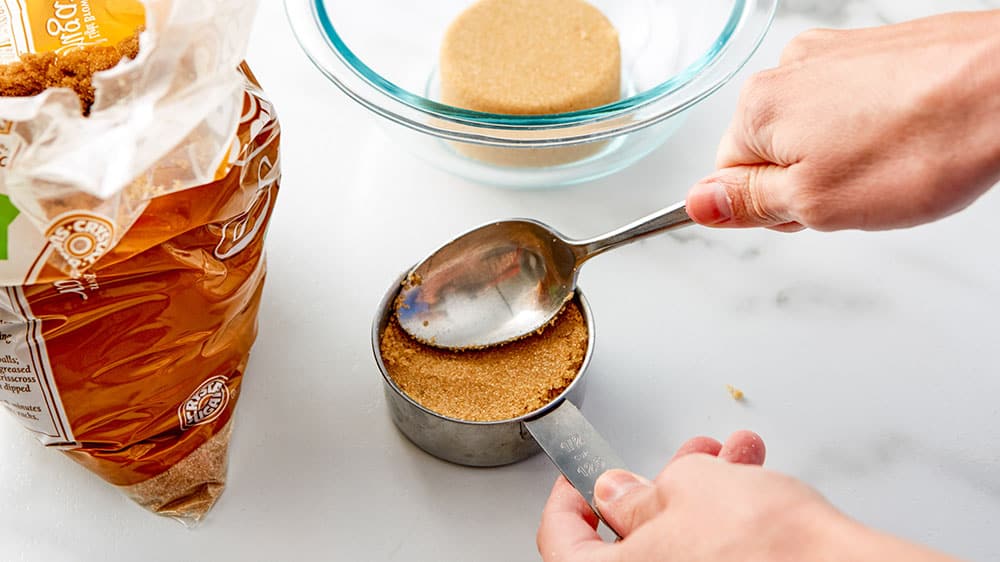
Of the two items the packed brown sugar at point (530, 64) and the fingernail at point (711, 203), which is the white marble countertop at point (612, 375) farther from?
the fingernail at point (711, 203)

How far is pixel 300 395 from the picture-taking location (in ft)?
2.76

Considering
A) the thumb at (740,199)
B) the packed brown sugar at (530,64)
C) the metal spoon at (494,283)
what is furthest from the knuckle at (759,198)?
the packed brown sugar at (530,64)

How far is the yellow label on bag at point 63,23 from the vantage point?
71 centimetres

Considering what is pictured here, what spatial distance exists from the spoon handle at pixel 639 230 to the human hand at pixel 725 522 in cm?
22

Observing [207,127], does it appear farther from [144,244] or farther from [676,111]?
[676,111]

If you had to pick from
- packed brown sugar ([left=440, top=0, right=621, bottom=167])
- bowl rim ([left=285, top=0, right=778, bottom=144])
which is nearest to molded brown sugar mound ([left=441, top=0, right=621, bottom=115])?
packed brown sugar ([left=440, top=0, right=621, bottom=167])

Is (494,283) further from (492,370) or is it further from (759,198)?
(759,198)

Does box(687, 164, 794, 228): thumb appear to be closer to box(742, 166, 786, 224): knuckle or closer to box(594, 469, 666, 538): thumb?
box(742, 166, 786, 224): knuckle

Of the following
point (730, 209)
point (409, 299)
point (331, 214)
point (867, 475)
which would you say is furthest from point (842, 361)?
point (331, 214)

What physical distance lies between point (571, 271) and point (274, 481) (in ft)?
0.95

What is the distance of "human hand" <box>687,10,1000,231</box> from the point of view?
0.60 metres

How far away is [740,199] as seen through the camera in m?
0.70

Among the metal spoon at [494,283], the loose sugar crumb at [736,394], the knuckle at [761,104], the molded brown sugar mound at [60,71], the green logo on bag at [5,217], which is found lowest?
the loose sugar crumb at [736,394]

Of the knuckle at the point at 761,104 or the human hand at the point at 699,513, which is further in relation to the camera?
the knuckle at the point at 761,104
